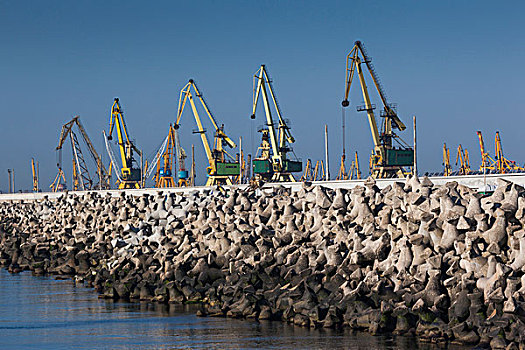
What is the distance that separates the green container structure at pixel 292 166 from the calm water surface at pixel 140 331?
2550 inches

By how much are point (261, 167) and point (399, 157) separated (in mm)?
16567

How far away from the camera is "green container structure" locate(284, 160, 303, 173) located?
90.6m

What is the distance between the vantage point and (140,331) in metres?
20.6

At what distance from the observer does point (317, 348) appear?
57.6ft

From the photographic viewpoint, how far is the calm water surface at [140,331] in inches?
715

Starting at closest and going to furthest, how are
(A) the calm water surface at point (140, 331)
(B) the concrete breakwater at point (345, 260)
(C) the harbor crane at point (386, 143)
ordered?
(B) the concrete breakwater at point (345, 260) → (A) the calm water surface at point (140, 331) → (C) the harbor crane at point (386, 143)

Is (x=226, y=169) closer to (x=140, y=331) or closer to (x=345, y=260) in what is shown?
(x=345, y=260)

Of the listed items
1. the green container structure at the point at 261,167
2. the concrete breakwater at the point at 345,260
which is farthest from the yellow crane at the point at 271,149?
the concrete breakwater at the point at 345,260

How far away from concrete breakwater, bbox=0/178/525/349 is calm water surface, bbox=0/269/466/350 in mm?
578

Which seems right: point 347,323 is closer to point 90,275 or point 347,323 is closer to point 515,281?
point 515,281

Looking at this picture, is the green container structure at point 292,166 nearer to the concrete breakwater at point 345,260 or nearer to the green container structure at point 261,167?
the green container structure at point 261,167

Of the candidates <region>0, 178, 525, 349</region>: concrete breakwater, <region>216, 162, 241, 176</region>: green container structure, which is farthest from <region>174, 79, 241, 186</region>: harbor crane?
<region>0, 178, 525, 349</region>: concrete breakwater

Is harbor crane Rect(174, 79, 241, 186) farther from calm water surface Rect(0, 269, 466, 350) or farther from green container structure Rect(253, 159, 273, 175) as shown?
calm water surface Rect(0, 269, 466, 350)

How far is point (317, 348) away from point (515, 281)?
4447mm
